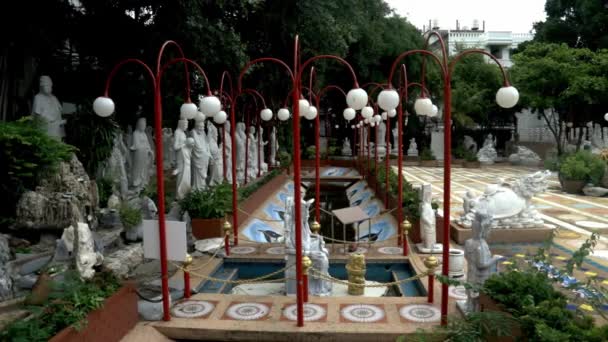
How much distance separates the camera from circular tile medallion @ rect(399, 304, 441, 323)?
666cm

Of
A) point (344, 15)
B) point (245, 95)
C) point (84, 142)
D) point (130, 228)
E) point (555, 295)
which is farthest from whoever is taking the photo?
point (245, 95)

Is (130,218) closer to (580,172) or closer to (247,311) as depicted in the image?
(247,311)

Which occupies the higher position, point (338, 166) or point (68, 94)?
point (68, 94)

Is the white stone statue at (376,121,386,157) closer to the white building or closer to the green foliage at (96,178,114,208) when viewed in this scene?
the white building

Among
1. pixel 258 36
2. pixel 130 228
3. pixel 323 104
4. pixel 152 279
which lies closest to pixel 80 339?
pixel 152 279

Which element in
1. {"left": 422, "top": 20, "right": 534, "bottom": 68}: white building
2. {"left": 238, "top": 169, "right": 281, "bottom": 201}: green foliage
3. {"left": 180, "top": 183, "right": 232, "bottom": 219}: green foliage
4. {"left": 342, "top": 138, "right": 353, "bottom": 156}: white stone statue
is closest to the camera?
{"left": 180, "top": 183, "right": 232, "bottom": 219}: green foliage

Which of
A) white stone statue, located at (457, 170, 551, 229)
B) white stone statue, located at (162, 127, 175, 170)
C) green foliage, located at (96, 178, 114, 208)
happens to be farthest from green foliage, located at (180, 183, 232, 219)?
white stone statue, located at (162, 127, 175, 170)

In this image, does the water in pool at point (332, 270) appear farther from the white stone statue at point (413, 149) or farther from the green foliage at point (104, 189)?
the white stone statue at point (413, 149)

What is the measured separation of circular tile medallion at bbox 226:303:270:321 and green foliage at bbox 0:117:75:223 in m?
4.36

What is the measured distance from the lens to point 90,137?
12.5 meters

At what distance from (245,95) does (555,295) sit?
1794 cm

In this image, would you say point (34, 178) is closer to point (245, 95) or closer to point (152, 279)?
point (152, 279)

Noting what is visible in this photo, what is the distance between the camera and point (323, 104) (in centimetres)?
3625

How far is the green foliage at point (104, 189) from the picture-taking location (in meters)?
12.0
